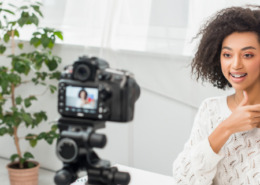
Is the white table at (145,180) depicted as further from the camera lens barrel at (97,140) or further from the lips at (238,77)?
the camera lens barrel at (97,140)

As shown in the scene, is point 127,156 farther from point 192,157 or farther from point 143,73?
point 192,157

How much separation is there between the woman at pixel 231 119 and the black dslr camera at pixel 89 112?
1.54 ft

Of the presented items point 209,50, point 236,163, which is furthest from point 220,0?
point 236,163

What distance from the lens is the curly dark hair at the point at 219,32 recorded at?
4.07ft

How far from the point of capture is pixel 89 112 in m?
0.82

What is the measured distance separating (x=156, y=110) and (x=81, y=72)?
1798 mm

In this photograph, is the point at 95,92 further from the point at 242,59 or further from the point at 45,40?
the point at 45,40

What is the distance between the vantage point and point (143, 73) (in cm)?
256

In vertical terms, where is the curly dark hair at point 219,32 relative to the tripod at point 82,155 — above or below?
above

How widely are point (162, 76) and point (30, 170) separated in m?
1.22

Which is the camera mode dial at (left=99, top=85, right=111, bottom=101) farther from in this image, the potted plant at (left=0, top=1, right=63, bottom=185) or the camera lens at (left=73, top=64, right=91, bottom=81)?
the potted plant at (left=0, top=1, right=63, bottom=185)

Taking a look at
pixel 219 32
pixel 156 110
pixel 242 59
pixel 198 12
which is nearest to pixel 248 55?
pixel 242 59

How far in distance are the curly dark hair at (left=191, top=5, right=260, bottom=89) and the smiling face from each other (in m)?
0.03

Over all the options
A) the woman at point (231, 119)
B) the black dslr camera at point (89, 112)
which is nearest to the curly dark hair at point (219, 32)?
the woman at point (231, 119)
